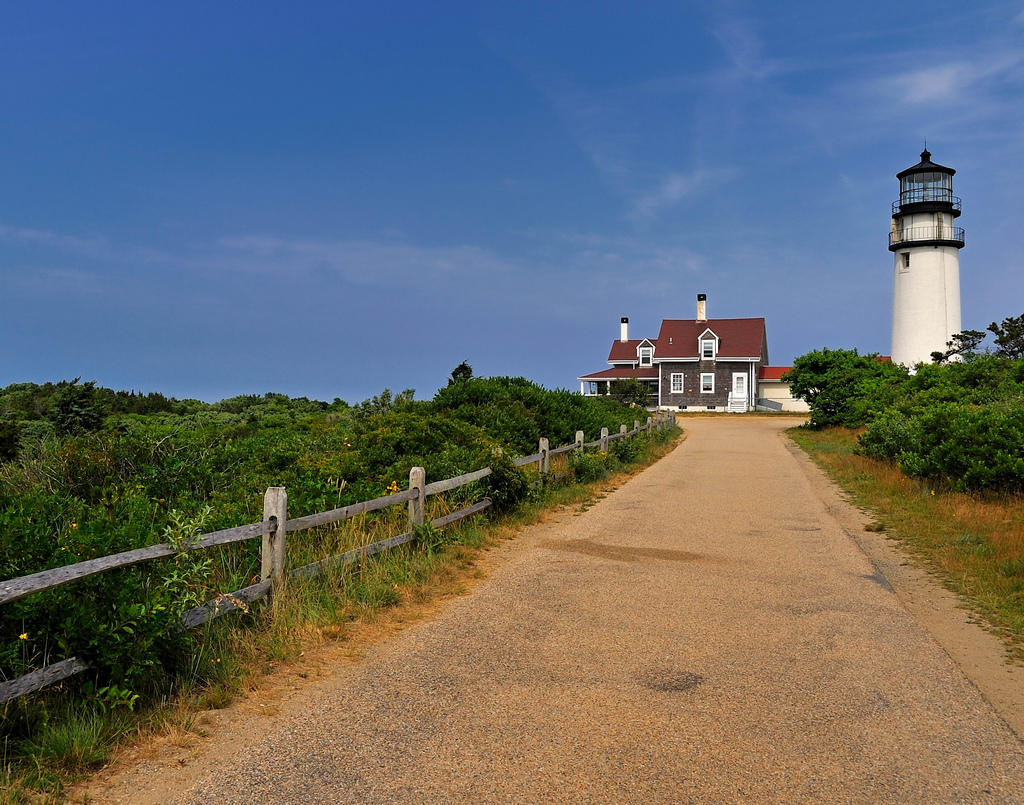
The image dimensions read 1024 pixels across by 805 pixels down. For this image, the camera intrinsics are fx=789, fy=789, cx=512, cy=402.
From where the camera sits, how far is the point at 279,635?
6324 mm

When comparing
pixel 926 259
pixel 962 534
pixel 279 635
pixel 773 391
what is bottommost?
pixel 279 635

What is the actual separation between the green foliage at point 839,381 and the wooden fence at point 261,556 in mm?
27266

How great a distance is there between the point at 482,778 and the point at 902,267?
161ft

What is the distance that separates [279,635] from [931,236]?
157 ft

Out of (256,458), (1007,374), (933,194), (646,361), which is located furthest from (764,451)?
(646,361)

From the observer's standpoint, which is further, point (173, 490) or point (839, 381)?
point (839, 381)

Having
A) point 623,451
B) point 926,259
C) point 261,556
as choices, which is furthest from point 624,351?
point 261,556

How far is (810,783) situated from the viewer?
4.21 metres

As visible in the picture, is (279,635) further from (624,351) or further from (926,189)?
(624,351)

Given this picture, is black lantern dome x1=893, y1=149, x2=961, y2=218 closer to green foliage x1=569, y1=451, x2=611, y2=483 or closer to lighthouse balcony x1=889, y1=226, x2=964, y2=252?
lighthouse balcony x1=889, y1=226, x2=964, y2=252

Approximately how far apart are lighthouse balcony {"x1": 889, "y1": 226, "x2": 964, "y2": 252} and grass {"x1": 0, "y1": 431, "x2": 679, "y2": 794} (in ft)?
138

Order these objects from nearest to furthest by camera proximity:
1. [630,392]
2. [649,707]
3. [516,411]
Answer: [649,707] → [516,411] → [630,392]

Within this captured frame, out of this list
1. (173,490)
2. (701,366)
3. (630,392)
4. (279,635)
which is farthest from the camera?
(701,366)

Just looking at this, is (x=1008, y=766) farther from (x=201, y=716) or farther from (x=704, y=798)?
(x=201, y=716)
